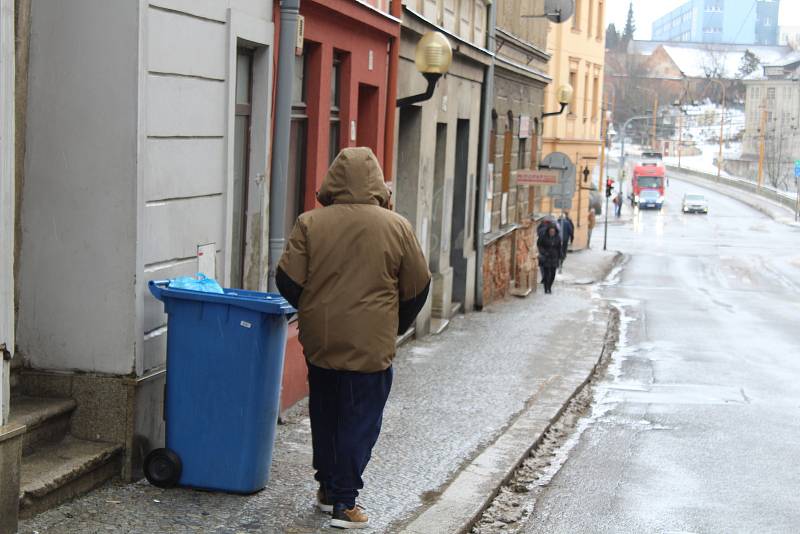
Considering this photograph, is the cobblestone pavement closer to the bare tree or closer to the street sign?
the street sign

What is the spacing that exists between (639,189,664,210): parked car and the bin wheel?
86562mm

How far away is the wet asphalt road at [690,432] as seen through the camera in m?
7.59

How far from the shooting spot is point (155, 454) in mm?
6758

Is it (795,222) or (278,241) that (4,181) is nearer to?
(278,241)

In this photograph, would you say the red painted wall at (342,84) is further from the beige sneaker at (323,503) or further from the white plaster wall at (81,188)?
the beige sneaker at (323,503)

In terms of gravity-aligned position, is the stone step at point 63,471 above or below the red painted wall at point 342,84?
below

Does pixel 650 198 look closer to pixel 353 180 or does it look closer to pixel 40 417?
pixel 353 180

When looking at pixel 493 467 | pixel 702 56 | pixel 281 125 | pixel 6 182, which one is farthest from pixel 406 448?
pixel 702 56

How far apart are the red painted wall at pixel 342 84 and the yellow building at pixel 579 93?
2849 cm

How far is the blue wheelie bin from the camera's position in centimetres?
656

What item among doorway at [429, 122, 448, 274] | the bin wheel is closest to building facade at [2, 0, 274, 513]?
the bin wheel


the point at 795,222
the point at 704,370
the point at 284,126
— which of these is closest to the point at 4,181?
the point at 284,126

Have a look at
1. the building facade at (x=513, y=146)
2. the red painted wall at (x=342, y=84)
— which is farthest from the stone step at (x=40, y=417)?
the building facade at (x=513, y=146)

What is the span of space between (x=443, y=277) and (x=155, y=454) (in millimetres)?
10705
